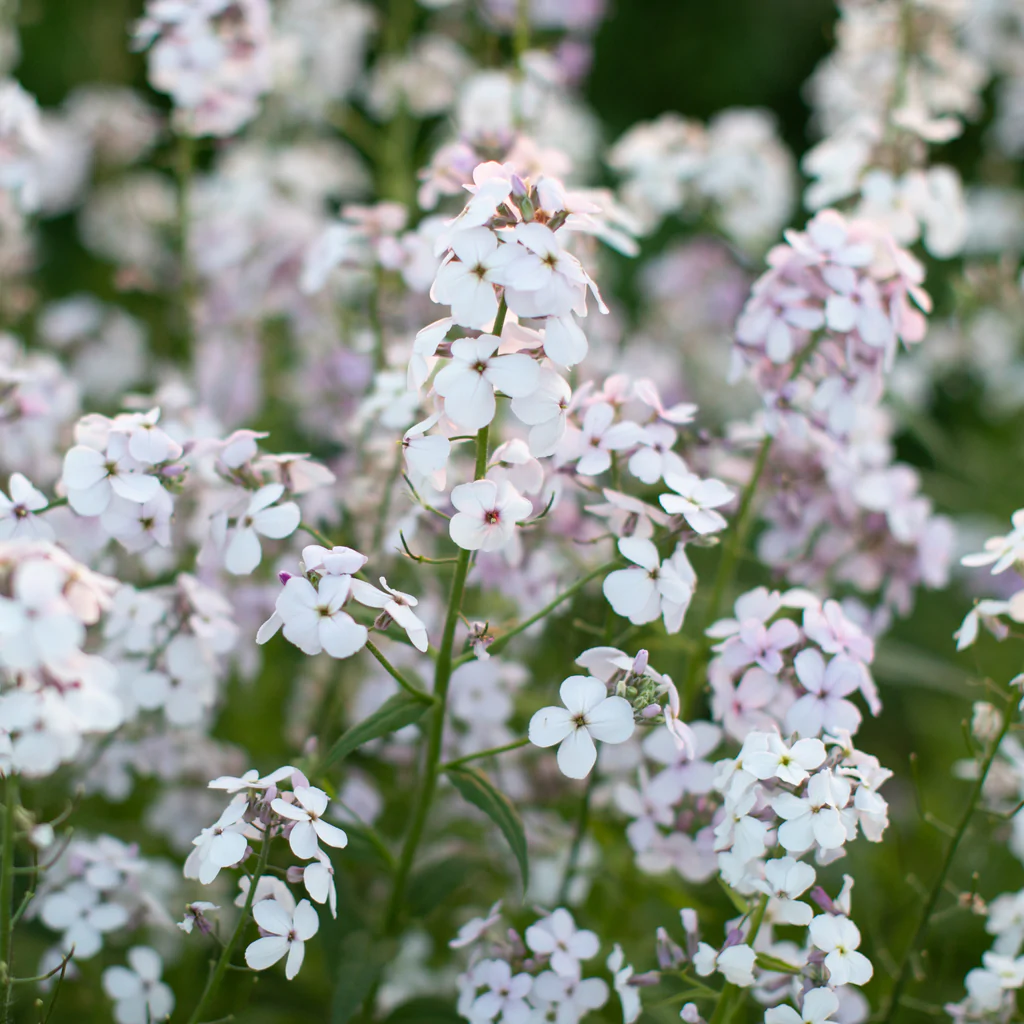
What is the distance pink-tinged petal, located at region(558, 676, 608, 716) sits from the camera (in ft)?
4.57

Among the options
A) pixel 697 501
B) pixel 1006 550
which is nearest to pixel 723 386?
pixel 1006 550

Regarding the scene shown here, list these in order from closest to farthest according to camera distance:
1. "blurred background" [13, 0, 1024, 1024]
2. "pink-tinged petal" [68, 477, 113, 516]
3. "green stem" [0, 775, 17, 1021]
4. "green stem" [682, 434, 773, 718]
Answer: "green stem" [0, 775, 17, 1021] < "pink-tinged petal" [68, 477, 113, 516] < "green stem" [682, 434, 773, 718] < "blurred background" [13, 0, 1024, 1024]

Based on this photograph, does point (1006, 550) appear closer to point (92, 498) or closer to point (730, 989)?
point (730, 989)

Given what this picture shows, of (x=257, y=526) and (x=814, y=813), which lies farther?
(x=257, y=526)

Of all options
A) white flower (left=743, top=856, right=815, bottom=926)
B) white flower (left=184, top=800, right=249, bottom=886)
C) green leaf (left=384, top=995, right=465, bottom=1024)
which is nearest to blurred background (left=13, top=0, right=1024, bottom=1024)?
green leaf (left=384, top=995, right=465, bottom=1024)

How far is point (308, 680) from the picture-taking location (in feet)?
8.18

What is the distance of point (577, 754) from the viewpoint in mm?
1379

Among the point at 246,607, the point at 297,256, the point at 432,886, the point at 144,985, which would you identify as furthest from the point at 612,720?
the point at 297,256

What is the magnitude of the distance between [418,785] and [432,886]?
20 centimetres

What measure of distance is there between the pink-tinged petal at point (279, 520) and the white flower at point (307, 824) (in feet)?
1.19

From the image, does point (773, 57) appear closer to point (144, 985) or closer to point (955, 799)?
point (955, 799)

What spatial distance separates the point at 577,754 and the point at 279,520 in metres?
0.54

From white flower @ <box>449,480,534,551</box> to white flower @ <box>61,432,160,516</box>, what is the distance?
465mm

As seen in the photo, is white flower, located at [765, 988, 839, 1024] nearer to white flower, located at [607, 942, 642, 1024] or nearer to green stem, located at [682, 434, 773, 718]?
white flower, located at [607, 942, 642, 1024]
